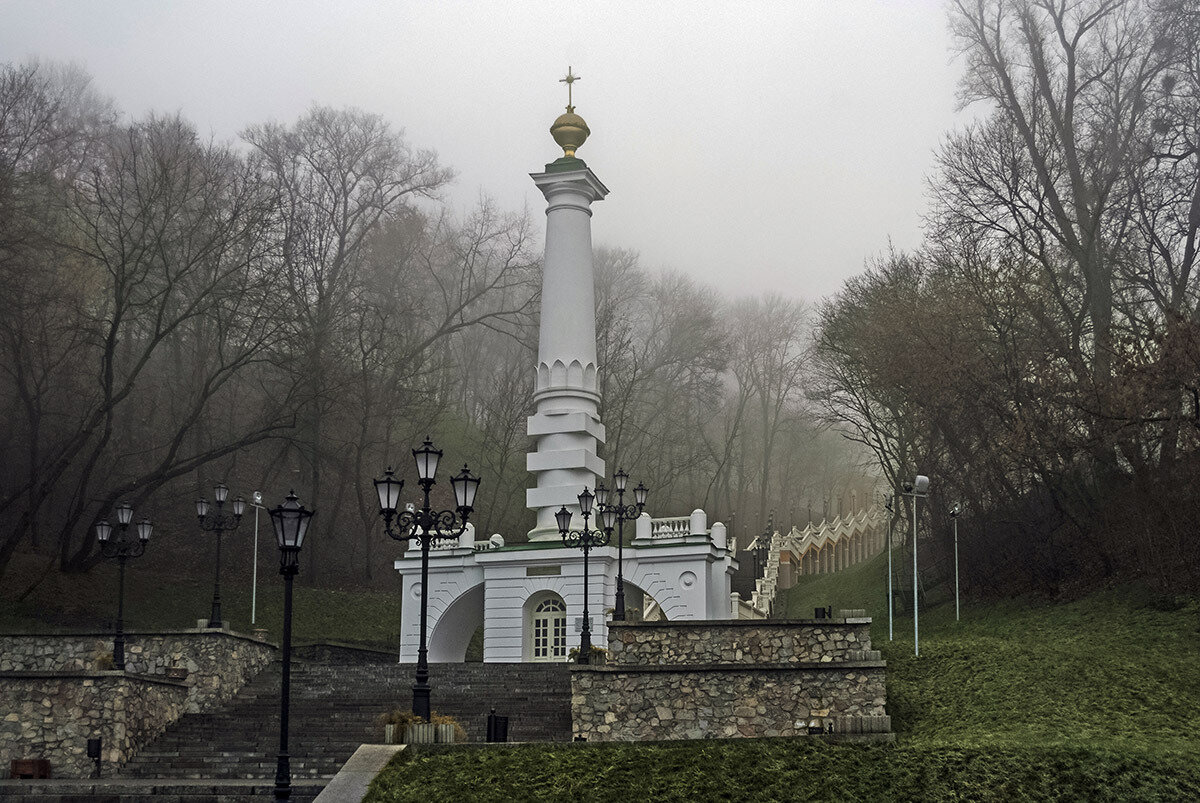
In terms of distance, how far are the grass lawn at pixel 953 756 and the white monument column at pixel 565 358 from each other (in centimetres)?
1331

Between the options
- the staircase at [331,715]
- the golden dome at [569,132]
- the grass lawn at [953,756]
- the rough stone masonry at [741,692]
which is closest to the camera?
the grass lawn at [953,756]

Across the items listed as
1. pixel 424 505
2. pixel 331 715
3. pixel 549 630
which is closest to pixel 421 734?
pixel 424 505

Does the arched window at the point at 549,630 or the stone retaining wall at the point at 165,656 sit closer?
the stone retaining wall at the point at 165,656

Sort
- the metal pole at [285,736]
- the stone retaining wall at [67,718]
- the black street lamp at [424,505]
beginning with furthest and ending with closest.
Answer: the stone retaining wall at [67,718], the black street lamp at [424,505], the metal pole at [285,736]

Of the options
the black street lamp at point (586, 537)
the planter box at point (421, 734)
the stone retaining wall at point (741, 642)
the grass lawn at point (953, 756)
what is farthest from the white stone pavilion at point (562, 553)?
the planter box at point (421, 734)

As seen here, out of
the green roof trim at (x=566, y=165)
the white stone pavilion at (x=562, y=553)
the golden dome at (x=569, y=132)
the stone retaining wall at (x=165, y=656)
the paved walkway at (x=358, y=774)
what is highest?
the golden dome at (x=569, y=132)

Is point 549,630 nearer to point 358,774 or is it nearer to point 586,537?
point 586,537

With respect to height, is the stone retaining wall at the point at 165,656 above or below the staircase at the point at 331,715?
above

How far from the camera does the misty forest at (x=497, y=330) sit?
28.7 metres

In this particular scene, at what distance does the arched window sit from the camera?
30750mm

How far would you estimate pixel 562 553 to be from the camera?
99.9 feet

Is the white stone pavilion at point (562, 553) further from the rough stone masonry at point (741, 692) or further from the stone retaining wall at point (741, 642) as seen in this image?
the rough stone masonry at point (741, 692)

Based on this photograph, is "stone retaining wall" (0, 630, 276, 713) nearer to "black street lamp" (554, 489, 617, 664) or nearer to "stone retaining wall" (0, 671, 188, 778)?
"stone retaining wall" (0, 671, 188, 778)

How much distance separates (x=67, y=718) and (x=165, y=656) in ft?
9.91
